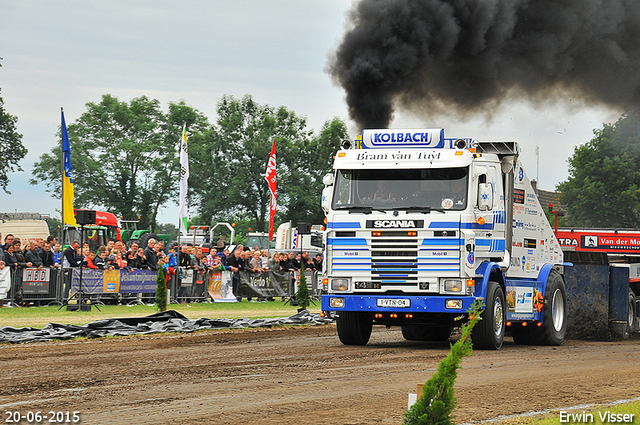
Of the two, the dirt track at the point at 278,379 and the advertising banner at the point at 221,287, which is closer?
the dirt track at the point at 278,379

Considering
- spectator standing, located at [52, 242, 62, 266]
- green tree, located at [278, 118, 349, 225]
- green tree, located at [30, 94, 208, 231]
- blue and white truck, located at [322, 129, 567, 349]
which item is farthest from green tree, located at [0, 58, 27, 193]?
blue and white truck, located at [322, 129, 567, 349]

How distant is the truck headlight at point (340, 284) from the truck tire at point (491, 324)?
2.29 metres

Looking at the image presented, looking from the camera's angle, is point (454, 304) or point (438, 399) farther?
point (454, 304)

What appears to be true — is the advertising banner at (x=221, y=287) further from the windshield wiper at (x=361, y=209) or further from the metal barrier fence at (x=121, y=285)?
the windshield wiper at (x=361, y=209)

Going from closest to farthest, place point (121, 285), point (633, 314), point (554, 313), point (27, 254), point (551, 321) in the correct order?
point (551, 321)
point (554, 313)
point (633, 314)
point (27, 254)
point (121, 285)

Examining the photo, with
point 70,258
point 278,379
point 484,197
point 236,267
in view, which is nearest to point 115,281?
point 70,258

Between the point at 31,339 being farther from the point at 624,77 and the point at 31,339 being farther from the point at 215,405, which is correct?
the point at 624,77

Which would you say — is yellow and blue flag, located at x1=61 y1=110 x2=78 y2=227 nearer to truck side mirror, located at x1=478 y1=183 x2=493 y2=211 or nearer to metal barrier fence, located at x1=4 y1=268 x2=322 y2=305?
metal barrier fence, located at x1=4 y1=268 x2=322 y2=305

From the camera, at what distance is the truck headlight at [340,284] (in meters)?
14.2

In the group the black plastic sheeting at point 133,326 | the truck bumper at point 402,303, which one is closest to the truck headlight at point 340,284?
the truck bumper at point 402,303

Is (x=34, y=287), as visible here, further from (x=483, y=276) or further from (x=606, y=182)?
(x=606, y=182)

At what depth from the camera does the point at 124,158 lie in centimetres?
7281

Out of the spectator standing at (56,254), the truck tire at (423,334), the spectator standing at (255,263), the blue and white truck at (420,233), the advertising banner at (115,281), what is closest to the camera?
the blue and white truck at (420,233)

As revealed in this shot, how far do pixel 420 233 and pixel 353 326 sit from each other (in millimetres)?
2212
